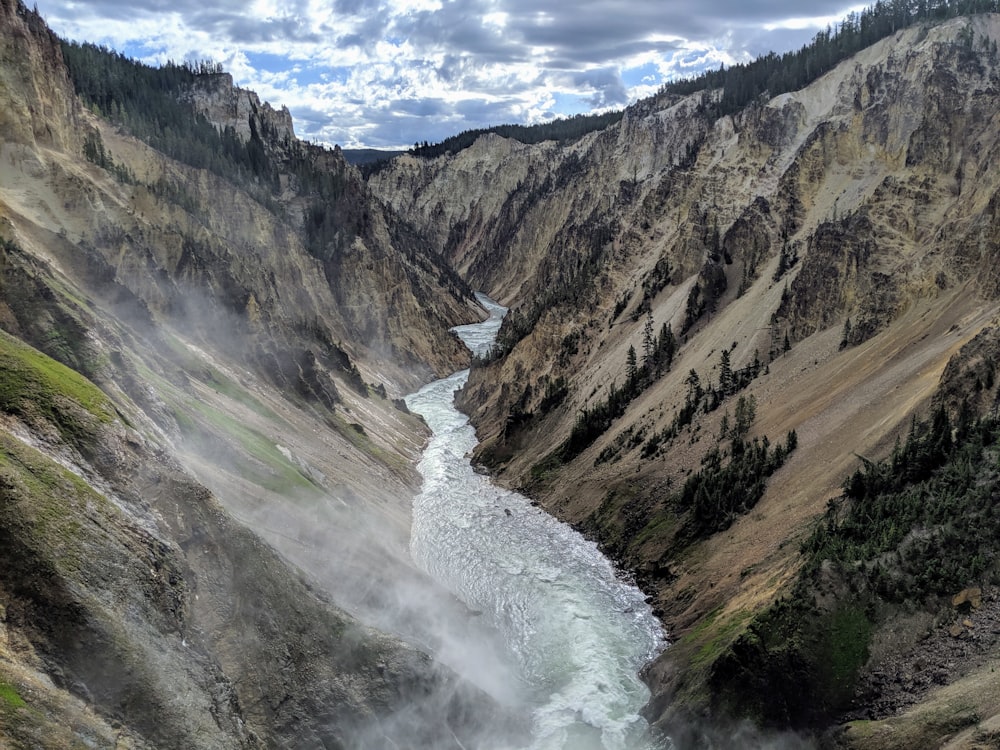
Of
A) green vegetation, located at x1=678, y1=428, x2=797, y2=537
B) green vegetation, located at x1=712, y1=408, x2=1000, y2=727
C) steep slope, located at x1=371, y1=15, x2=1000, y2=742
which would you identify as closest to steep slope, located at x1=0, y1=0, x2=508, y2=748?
green vegetation, located at x1=712, y1=408, x2=1000, y2=727

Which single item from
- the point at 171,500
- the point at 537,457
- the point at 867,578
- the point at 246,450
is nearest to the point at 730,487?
the point at 867,578

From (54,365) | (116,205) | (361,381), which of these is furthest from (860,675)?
(361,381)

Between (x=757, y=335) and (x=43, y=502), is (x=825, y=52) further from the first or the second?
(x=43, y=502)

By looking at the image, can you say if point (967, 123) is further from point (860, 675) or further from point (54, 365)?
point (54, 365)

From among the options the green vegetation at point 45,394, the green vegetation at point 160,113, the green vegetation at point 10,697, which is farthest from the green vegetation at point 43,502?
the green vegetation at point 160,113

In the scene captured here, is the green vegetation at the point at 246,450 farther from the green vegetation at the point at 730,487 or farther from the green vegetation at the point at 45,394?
the green vegetation at the point at 730,487
